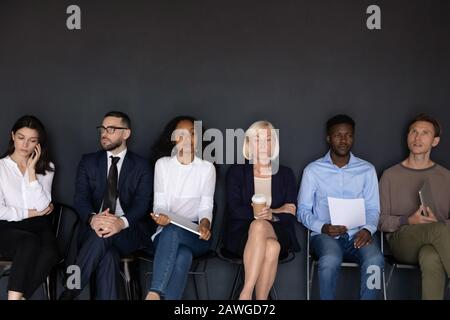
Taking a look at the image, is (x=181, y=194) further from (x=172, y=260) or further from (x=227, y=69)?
(x=227, y=69)

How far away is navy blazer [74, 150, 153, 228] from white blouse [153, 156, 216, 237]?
0.08 metres

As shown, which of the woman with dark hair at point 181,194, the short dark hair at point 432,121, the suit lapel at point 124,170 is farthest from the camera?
the short dark hair at point 432,121

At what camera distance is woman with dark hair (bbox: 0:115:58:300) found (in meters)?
4.11

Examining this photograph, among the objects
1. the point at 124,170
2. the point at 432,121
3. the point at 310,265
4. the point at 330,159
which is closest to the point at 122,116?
the point at 124,170

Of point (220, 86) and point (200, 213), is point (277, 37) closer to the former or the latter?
point (220, 86)

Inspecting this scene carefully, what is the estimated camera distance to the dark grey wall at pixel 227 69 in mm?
5098

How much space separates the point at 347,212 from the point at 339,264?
48 cm

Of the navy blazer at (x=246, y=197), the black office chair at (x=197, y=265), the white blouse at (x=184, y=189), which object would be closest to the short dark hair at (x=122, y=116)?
the white blouse at (x=184, y=189)

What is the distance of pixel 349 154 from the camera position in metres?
4.84

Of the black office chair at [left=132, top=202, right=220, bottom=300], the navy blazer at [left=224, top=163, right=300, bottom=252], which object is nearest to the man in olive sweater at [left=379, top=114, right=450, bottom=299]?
the navy blazer at [left=224, top=163, right=300, bottom=252]

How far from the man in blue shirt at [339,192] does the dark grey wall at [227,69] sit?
322mm

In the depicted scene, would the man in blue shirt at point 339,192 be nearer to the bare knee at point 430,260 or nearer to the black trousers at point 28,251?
the bare knee at point 430,260

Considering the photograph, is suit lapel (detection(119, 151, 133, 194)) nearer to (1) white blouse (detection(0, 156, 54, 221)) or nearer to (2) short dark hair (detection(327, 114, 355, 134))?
(1) white blouse (detection(0, 156, 54, 221))
